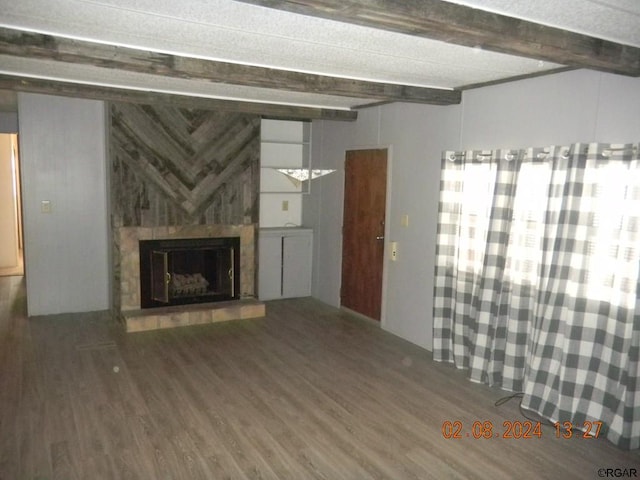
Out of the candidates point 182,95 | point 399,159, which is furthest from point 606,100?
point 182,95

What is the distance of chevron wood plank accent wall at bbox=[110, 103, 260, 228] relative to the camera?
4992 mm

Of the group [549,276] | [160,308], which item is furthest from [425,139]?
[160,308]

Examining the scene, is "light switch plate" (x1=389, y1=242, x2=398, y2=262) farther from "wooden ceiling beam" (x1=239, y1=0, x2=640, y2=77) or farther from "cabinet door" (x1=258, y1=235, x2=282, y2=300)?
"wooden ceiling beam" (x1=239, y1=0, x2=640, y2=77)

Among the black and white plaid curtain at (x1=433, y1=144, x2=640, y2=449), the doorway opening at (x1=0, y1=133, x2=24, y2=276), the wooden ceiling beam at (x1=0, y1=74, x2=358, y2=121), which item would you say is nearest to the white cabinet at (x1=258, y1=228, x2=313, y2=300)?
the wooden ceiling beam at (x1=0, y1=74, x2=358, y2=121)

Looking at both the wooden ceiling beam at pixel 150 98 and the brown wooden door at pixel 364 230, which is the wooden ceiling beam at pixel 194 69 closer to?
the brown wooden door at pixel 364 230

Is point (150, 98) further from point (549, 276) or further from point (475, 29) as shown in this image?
point (549, 276)

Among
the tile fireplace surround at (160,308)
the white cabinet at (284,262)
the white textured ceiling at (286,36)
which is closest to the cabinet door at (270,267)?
the white cabinet at (284,262)

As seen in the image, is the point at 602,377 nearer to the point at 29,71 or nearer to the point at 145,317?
the point at 145,317

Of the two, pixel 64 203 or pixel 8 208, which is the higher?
pixel 64 203

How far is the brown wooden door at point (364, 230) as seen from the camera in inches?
203

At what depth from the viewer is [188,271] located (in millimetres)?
5641

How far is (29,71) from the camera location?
382 centimetres

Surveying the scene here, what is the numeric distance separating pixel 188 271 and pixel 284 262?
1221 millimetres

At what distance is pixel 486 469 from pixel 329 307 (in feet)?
11.2
